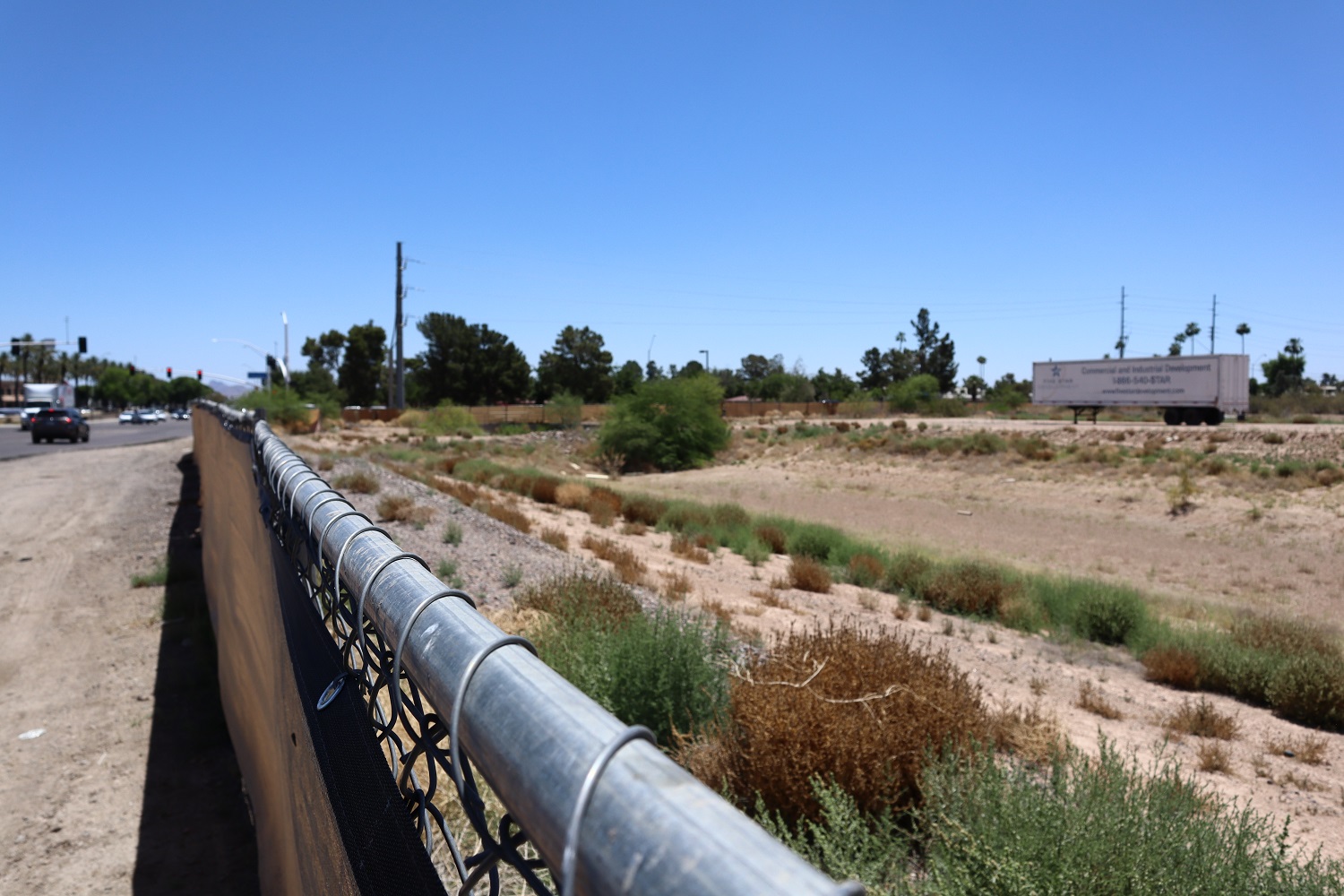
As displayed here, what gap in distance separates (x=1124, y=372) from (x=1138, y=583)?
1800 inches

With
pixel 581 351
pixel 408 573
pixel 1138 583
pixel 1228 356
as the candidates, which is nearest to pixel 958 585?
pixel 1138 583

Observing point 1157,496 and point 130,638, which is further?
point 1157,496

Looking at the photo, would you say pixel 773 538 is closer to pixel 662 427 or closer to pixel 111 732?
pixel 111 732

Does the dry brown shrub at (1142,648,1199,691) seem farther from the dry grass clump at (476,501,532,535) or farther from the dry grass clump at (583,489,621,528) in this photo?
the dry grass clump at (583,489,621,528)

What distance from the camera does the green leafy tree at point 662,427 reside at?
56.5m

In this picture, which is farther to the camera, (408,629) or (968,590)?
(968,590)

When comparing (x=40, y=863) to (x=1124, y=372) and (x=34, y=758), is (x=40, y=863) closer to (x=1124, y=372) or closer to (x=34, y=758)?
(x=34, y=758)

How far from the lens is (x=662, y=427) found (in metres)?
57.5

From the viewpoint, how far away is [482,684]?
4.05 feet

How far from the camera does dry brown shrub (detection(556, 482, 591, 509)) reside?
25922 mm

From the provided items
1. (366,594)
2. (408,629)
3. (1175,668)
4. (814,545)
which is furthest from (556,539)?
(408,629)

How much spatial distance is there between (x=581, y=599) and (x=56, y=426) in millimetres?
44195

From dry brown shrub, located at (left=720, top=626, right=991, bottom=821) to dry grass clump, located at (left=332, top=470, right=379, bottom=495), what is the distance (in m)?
14.5

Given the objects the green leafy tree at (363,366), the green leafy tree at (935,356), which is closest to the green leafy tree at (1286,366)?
the green leafy tree at (935,356)
